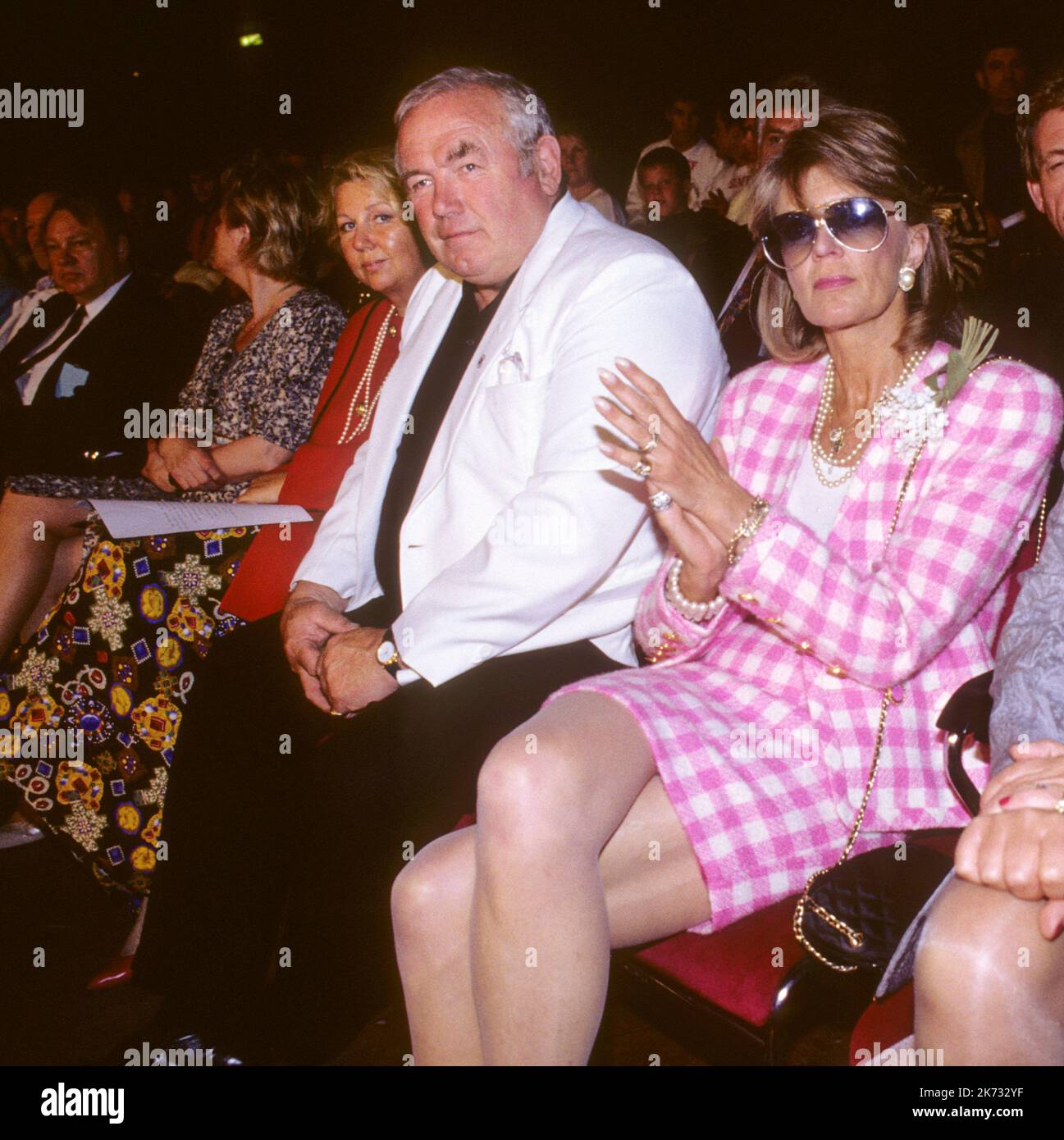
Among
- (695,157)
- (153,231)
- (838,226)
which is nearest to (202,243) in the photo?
(153,231)

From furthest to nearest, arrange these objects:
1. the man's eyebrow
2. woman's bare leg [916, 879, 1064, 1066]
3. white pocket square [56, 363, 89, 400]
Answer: white pocket square [56, 363, 89, 400], the man's eyebrow, woman's bare leg [916, 879, 1064, 1066]

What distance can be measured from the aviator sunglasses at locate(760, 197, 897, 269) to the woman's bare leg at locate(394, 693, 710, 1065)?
777 millimetres

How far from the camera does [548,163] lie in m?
2.07

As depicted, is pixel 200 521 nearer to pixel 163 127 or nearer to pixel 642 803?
pixel 642 803

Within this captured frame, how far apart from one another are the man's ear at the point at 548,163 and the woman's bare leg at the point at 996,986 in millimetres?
1511

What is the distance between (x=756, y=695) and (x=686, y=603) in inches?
6.8

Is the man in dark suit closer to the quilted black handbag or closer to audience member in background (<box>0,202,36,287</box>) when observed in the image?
the quilted black handbag

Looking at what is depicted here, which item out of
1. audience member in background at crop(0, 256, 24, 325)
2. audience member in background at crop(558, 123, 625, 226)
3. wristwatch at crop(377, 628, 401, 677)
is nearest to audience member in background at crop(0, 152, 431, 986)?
wristwatch at crop(377, 628, 401, 677)

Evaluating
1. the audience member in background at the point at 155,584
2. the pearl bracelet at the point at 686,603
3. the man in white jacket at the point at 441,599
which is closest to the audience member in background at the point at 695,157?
the audience member in background at the point at 155,584

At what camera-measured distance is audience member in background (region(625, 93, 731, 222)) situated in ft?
18.2

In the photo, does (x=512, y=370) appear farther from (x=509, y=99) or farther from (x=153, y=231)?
(x=153, y=231)

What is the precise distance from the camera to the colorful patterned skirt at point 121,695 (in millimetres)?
2498
